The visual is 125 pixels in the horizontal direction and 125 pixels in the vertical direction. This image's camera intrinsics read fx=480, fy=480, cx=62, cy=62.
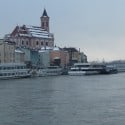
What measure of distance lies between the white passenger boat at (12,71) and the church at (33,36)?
73.0 feet

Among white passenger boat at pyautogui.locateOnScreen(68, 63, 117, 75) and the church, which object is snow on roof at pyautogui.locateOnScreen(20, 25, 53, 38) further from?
white passenger boat at pyautogui.locateOnScreen(68, 63, 117, 75)

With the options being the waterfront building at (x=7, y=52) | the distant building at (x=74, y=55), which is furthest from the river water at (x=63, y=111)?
the distant building at (x=74, y=55)

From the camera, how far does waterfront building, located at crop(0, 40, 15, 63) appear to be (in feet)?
216

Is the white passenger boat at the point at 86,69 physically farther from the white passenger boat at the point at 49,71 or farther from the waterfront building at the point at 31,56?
the waterfront building at the point at 31,56

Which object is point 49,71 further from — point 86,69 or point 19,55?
point 19,55

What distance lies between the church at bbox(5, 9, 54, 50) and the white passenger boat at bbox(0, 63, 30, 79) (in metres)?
22.3

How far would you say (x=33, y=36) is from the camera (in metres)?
83.1

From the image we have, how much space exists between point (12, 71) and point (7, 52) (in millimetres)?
13259

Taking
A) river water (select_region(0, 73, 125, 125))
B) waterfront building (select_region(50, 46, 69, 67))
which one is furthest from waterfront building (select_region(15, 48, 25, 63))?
river water (select_region(0, 73, 125, 125))

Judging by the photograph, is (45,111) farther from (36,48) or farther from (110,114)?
(36,48)

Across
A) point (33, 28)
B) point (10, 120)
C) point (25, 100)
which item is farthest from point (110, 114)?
point (33, 28)

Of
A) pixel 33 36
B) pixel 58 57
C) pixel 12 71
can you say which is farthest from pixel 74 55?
pixel 12 71

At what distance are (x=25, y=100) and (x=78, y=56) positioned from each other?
2711 inches

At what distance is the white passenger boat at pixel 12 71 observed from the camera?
175 feet
